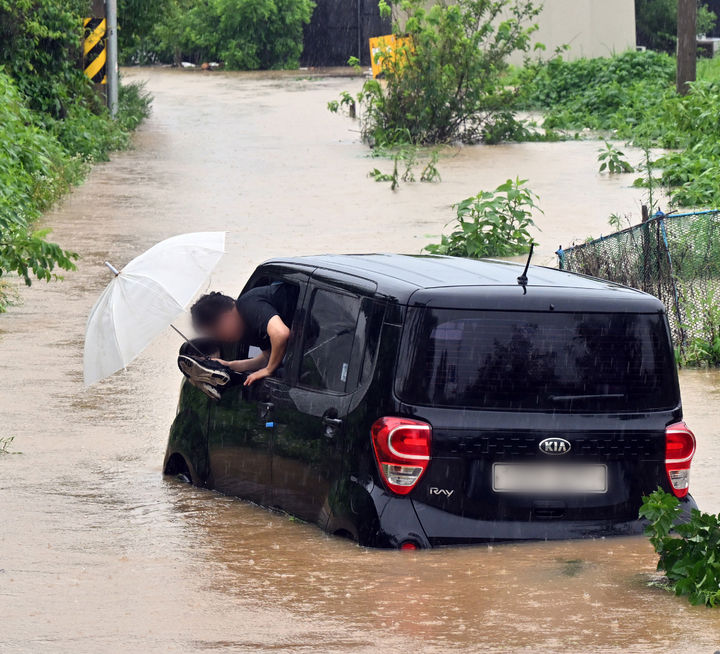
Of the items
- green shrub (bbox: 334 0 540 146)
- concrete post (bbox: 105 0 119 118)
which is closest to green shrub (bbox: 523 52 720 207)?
green shrub (bbox: 334 0 540 146)

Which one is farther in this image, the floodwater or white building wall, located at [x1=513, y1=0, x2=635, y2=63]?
white building wall, located at [x1=513, y1=0, x2=635, y2=63]

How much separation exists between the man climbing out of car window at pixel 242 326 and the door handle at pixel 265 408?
0.43ft

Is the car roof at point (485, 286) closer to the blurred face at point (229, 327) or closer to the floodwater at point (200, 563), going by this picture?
the blurred face at point (229, 327)

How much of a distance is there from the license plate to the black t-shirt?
1556mm

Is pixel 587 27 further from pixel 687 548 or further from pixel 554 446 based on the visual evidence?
pixel 687 548

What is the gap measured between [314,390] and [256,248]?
11901mm

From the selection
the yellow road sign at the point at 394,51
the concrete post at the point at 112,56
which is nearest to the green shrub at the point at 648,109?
the yellow road sign at the point at 394,51

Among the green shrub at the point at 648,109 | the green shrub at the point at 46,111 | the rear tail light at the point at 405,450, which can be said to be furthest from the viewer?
the green shrub at the point at 648,109

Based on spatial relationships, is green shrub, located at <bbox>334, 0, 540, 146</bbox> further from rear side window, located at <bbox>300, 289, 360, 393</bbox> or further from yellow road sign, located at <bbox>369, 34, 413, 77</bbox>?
rear side window, located at <bbox>300, 289, 360, 393</bbox>

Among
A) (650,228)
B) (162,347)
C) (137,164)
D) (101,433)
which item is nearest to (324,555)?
(101,433)

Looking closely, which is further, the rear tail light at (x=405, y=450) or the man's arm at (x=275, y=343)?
the man's arm at (x=275, y=343)

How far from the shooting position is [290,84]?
48.4 metres

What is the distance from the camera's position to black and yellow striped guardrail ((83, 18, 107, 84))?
2972 cm

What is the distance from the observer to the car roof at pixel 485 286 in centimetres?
598
